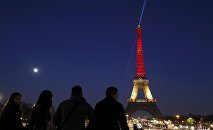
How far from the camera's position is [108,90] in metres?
8.37

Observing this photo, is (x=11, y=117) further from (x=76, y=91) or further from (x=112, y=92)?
(x=112, y=92)

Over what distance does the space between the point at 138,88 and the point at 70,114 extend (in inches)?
3602

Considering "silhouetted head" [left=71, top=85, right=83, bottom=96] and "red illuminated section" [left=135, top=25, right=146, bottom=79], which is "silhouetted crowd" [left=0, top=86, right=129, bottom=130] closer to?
"silhouetted head" [left=71, top=85, right=83, bottom=96]

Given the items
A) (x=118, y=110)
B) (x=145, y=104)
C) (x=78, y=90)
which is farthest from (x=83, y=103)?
(x=145, y=104)

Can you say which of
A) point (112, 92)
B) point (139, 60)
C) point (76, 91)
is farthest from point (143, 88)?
point (76, 91)

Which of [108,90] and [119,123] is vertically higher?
[108,90]

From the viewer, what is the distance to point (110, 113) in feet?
27.2

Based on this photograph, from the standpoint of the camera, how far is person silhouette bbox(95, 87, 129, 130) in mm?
8266

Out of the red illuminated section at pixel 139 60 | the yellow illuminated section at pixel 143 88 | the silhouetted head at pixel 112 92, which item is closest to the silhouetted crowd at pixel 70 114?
the silhouetted head at pixel 112 92

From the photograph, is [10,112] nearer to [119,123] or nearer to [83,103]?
[83,103]

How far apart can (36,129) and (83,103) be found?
95 centimetres

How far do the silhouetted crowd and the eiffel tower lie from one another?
274 feet

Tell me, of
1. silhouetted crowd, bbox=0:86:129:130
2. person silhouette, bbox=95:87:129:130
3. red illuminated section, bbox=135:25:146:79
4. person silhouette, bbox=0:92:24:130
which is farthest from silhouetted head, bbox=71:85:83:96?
red illuminated section, bbox=135:25:146:79

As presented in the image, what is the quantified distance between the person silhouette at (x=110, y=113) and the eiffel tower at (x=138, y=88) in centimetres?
8346
